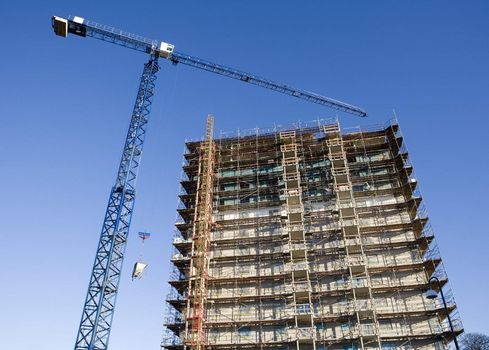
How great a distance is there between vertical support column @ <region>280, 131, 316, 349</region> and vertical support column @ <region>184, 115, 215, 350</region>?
326 inches

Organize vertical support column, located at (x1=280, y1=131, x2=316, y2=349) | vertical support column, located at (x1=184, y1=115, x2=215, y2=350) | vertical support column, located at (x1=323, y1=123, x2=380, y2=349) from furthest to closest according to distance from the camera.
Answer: vertical support column, located at (x1=184, y1=115, x2=215, y2=350) < vertical support column, located at (x1=280, y1=131, x2=316, y2=349) < vertical support column, located at (x1=323, y1=123, x2=380, y2=349)

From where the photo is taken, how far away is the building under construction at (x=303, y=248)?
3775 cm

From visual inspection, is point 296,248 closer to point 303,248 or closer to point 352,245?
point 303,248

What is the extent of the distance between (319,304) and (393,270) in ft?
25.4

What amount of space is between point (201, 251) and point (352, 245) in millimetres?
14897

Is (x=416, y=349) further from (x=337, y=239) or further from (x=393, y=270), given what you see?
(x=337, y=239)

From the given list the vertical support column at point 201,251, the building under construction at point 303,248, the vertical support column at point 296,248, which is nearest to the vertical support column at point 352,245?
the building under construction at point 303,248

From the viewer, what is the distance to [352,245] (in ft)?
135

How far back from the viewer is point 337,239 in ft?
140

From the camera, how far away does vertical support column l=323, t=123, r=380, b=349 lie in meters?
36.9

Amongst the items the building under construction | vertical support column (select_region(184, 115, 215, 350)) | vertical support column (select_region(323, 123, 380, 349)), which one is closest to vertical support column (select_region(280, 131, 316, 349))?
the building under construction

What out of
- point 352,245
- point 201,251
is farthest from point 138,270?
point 352,245

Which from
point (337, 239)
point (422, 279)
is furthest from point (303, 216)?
point (422, 279)

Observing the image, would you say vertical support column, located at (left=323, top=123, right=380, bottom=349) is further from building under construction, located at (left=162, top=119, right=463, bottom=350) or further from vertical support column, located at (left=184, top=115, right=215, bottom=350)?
vertical support column, located at (left=184, top=115, right=215, bottom=350)
